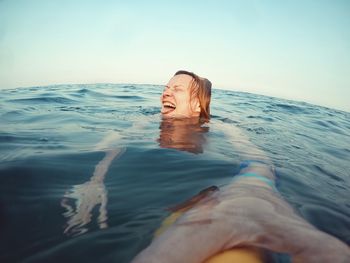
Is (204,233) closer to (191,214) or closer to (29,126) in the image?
(191,214)

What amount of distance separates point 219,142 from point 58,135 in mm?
2643

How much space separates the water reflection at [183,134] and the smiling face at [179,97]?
0.18 m

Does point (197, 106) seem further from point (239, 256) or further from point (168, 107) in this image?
point (239, 256)

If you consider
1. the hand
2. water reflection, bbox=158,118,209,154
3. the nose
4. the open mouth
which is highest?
the nose

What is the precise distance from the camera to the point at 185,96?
5125 millimetres

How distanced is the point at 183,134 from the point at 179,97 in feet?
2.79

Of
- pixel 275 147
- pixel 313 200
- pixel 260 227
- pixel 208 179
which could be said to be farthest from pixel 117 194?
pixel 275 147

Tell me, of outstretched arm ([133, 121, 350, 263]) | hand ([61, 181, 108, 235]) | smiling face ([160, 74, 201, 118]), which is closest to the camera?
outstretched arm ([133, 121, 350, 263])

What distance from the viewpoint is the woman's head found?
5094 mm

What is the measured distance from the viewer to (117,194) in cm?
247

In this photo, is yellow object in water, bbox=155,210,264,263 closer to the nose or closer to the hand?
the hand

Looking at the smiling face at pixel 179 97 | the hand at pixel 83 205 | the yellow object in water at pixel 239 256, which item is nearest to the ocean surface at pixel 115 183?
the hand at pixel 83 205

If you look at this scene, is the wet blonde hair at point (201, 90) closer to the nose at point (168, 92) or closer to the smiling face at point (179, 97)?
the smiling face at point (179, 97)

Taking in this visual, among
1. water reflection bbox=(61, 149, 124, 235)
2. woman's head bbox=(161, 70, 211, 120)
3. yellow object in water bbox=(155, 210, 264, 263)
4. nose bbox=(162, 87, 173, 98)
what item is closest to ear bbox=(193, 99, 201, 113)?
woman's head bbox=(161, 70, 211, 120)
